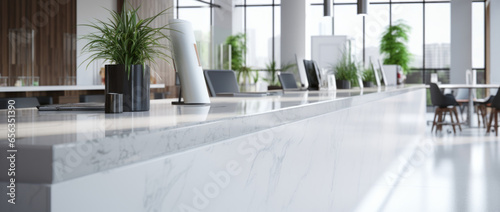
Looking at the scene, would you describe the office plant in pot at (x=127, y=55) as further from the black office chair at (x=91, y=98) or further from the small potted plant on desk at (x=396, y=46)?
the small potted plant on desk at (x=396, y=46)

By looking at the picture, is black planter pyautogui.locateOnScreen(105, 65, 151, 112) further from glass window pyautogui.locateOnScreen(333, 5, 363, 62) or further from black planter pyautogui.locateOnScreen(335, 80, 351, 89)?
glass window pyautogui.locateOnScreen(333, 5, 363, 62)

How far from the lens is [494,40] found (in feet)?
49.4

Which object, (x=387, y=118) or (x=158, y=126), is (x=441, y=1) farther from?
(x=158, y=126)

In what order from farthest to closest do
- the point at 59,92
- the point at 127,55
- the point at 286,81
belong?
the point at 59,92
the point at 286,81
the point at 127,55

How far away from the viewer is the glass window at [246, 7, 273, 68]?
58.2ft

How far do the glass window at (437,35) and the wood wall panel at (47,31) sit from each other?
11185mm

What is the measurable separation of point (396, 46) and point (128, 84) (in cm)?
1574

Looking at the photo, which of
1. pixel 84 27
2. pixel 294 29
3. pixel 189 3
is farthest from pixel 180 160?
pixel 189 3

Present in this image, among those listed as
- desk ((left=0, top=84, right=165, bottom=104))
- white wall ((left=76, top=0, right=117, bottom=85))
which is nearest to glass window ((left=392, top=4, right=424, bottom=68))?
white wall ((left=76, top=0, right=117, bottom=85))

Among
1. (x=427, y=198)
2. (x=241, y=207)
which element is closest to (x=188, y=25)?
(x=241, y=207)

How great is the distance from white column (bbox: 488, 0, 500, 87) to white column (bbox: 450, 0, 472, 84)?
4.86 feet

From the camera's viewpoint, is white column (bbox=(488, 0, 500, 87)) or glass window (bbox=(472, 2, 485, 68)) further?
glass window (bbox=(472, 2, 485, 68))

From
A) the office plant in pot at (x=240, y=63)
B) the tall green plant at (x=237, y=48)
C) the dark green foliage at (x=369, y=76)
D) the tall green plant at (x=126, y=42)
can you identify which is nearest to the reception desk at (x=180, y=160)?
the tall green plant at (x=126, y=42)

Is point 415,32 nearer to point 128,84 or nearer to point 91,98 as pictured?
point 91,98
